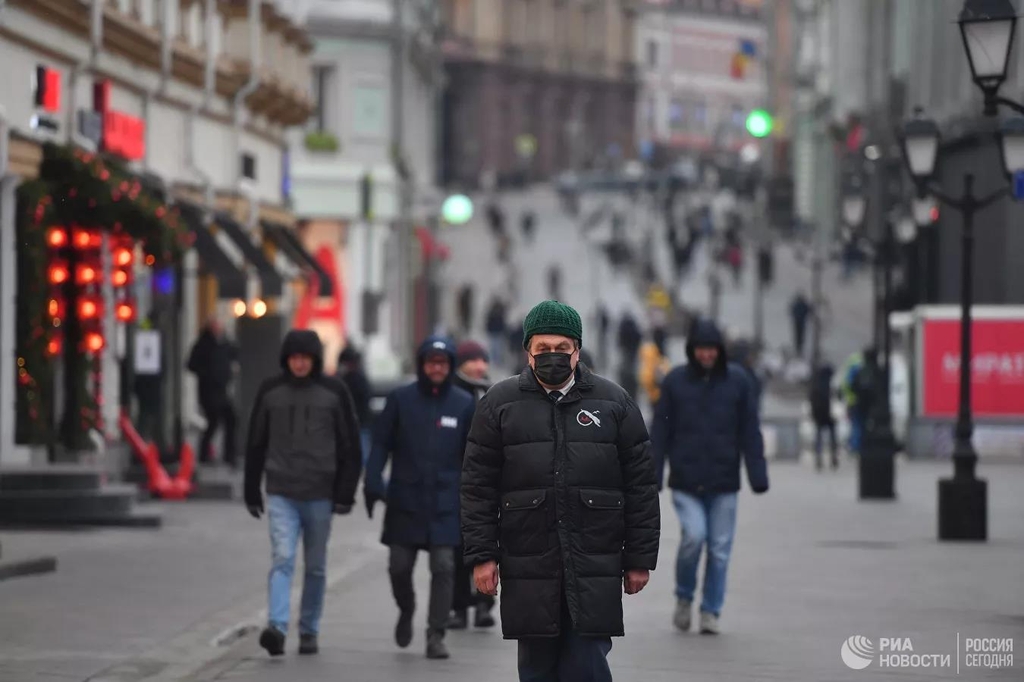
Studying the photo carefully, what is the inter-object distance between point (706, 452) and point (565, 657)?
5.63 metres

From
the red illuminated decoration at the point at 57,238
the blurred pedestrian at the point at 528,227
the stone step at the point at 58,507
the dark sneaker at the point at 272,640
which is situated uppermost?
the blurred pedestrian at the point at 528,227

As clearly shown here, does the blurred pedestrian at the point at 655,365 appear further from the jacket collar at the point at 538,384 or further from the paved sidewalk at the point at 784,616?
the jacket collar at the point at 538,384

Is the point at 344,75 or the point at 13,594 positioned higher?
the point at 344,75

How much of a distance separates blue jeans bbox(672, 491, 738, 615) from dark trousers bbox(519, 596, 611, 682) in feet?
17.9

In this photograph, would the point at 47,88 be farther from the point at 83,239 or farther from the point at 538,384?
the point at 538,384

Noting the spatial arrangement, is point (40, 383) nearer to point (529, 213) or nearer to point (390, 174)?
point (390, 174)

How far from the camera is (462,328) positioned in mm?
69188

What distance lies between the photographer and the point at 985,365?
35.6 m

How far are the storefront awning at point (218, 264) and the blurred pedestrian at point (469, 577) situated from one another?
51.0 feet

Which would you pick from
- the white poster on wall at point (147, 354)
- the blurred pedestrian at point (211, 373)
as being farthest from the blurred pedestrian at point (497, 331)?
the white poster on wall at point (147, 354)

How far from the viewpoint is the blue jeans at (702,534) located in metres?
14.6

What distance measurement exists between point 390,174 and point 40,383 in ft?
117

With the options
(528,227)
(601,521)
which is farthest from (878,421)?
(528,227)

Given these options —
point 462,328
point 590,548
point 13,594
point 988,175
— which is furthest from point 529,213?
point 590,548
